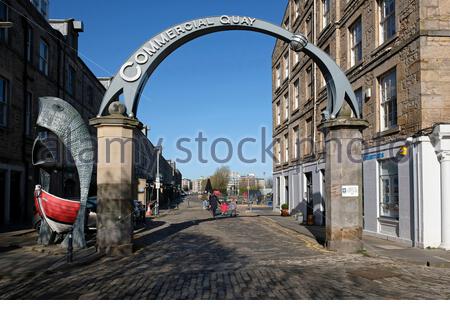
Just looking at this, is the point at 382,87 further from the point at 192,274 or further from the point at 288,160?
the point at 288,160

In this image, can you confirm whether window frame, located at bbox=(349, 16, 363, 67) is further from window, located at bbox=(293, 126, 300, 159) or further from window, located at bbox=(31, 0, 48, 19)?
window, located at bbox=(31, 0, 48, 19)

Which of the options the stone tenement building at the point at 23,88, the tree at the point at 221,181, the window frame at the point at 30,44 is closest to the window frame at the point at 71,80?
the stone tenement building at the point at 23,88

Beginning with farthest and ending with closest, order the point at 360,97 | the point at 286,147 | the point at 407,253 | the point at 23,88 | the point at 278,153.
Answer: the point at 278,153 → the point at 286,147 → the point at 23,88 → the point at 360,97 → the point at 407,253

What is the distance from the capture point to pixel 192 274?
8000mm

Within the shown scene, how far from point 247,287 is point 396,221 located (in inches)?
336

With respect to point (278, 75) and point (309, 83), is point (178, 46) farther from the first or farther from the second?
point (278, 75)

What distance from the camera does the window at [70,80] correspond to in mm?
26078

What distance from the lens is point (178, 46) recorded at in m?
12.0

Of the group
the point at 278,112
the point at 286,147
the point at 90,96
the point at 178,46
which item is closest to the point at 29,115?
the point at 90,96

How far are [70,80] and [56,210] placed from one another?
18063 mm

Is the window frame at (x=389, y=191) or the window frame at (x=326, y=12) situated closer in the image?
the window frame at (x=389, y=191)

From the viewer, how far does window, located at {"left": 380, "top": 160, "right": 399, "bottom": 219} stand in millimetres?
13625

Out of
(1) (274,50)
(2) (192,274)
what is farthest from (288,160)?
(2) (192,274)

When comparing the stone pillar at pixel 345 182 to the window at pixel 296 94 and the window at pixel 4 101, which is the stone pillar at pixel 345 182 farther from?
the window at pixel 296 94
